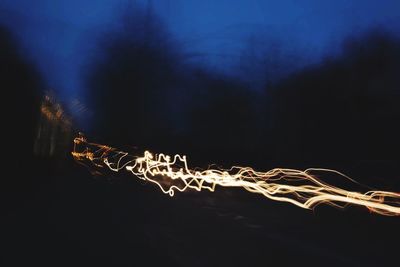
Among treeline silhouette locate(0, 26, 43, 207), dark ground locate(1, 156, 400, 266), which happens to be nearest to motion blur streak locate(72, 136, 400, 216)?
dark ground locate(1, 156, 400, 266)

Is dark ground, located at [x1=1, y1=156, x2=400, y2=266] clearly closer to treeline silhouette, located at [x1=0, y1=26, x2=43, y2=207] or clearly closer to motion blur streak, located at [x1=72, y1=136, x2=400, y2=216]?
motion blur streak, located at [x1=72, y1=136, x2=400, y2=216]

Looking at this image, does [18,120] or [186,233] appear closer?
[186,233]

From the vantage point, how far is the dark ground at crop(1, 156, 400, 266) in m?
6.96

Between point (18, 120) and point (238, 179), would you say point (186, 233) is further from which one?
point (18, 120)

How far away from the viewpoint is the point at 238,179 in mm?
19141

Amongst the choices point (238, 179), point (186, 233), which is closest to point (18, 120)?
point (238, 179)

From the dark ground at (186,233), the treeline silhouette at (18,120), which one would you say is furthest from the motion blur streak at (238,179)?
the treeline silhouette at (18,120)

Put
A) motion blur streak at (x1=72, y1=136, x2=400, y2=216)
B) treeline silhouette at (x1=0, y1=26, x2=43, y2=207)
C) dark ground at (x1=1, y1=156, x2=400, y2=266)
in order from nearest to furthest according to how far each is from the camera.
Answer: dark ground at (x1=1, y1=156, x2=400, y2=266) < motion blur streak at (x1=72, y1=136, x2=400, y2=216) < treeline silhouette at (x1=0, y1=26, x2=43, y2=207)

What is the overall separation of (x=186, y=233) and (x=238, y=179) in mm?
10059

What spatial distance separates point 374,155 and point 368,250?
1870 cm

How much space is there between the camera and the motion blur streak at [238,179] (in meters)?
10.2

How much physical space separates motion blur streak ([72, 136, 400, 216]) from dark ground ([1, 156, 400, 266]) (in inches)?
20.5

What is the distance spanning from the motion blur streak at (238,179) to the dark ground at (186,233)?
0.52 meters

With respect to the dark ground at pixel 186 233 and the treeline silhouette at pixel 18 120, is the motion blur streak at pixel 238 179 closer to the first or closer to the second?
the dark ground at pixel 186 233
